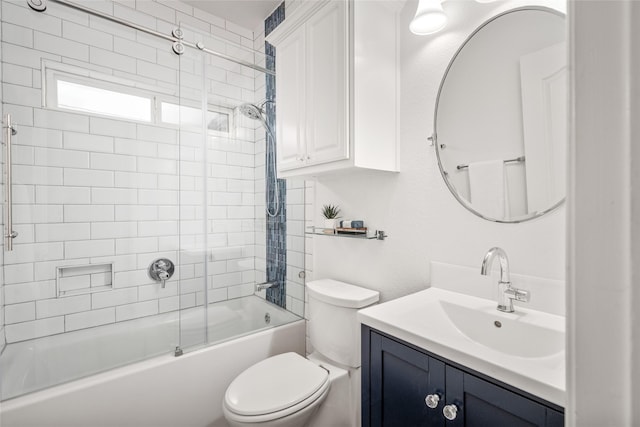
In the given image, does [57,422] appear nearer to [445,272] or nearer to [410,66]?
[445,272]

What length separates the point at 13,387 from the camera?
52.6 inches

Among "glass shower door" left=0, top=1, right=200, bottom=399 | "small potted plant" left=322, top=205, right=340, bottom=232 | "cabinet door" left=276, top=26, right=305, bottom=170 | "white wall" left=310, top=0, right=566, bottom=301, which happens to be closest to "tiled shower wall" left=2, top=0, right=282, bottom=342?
"glass shower door" left=0, top=1, right=200, bottom=399

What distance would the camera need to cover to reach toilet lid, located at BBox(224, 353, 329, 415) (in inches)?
49.9

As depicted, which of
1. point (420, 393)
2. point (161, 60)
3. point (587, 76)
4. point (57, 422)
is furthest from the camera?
point (161, 60)

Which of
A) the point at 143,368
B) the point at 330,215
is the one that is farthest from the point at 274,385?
the point at 330,215

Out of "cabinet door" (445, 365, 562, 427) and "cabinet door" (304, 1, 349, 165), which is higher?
"cabinet door" (304, 1, 349, 165)

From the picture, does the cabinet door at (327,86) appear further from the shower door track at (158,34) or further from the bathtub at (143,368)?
the bathtub at (143,368)

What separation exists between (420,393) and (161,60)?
2.16 metres

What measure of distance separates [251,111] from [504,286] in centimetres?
171

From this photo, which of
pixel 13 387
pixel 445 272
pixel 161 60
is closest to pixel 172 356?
pixel 13 387

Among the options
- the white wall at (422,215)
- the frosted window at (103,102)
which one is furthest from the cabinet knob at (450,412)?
the frosted window at (103,102)

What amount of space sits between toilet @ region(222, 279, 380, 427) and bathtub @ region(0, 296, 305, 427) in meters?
0.33

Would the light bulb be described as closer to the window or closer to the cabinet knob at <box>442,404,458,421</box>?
the window

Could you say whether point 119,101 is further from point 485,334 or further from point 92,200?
point 485,334
